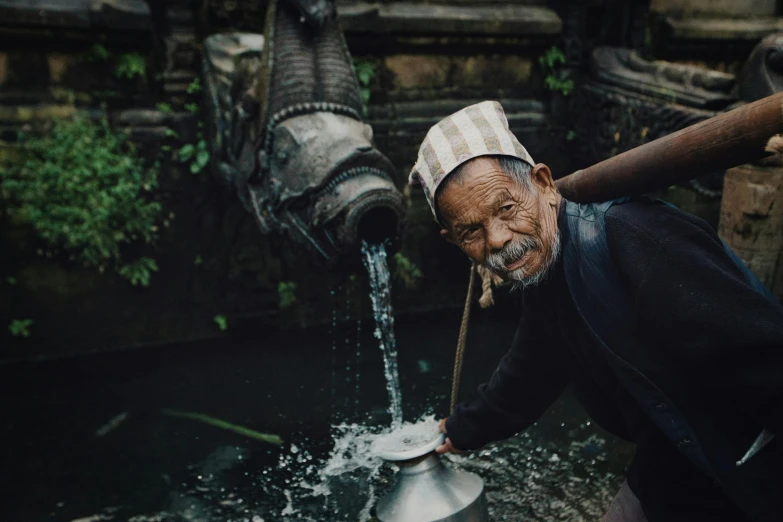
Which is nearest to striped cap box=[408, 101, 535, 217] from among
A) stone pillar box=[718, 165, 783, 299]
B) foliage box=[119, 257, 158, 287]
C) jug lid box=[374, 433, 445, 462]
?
jug lid box=[374, 433, 445, 462]

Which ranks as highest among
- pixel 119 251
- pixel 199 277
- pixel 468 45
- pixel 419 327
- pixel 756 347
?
pixel 468 45

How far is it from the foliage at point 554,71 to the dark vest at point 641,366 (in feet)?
15.9

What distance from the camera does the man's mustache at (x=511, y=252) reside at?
1.98 meters

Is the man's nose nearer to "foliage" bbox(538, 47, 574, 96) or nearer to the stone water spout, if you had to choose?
the stone water spout

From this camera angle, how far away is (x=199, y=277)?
574 cm

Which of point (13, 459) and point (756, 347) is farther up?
point (756, 347)

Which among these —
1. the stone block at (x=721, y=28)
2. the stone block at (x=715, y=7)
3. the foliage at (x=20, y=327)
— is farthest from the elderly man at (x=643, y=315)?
the stone block at (x=715, y=7)

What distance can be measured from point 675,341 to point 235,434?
11.5ft

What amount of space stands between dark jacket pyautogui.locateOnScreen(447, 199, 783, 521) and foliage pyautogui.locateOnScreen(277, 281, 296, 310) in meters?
4.00

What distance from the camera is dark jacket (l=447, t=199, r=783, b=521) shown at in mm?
1584

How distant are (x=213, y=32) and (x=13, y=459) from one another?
3.44 meters

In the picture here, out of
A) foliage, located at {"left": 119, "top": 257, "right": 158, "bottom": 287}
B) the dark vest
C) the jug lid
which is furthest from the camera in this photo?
foliage, located at {"left": 119, "top": 257, "right": 158, "bottom": 287}

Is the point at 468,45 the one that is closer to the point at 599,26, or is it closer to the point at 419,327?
the point at 599,26

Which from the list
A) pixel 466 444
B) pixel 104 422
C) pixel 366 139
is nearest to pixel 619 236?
pixel 466 444
